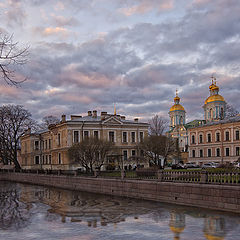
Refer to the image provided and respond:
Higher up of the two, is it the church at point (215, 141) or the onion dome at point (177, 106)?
the onion dome at point (177, 106)

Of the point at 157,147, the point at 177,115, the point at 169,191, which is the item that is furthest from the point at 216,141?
the point at 177,115

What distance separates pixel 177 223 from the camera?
14.6 meters

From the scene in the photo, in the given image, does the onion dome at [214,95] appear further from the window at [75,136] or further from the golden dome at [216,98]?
the window at [75,136]

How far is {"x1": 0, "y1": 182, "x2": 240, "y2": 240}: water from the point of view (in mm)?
12555

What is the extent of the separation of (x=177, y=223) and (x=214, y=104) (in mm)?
70430

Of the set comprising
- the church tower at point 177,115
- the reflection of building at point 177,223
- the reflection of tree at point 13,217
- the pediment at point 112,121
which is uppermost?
the church tower at point 177,115

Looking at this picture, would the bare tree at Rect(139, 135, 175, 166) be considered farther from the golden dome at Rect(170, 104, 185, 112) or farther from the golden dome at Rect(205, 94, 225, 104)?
the golden dome at Rect(170, 104, 185, 112)

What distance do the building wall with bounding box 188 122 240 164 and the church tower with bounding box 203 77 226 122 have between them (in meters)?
17.9

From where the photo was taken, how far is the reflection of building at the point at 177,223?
1290 centimetres

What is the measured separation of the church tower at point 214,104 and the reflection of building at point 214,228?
222 feet

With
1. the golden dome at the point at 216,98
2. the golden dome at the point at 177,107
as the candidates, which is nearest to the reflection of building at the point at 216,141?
the golden dome at the point at 216,98

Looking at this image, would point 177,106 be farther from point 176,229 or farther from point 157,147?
point 176,229

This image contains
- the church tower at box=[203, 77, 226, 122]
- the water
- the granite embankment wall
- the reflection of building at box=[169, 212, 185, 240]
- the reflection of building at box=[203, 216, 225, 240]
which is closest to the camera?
the reflection of building at box=[203, 216, 225, 240]

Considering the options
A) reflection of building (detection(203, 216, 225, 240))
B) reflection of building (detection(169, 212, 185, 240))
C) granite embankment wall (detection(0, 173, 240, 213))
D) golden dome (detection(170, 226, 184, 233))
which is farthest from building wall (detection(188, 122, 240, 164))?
golden dome (detection(170, 226, 184, 233))
